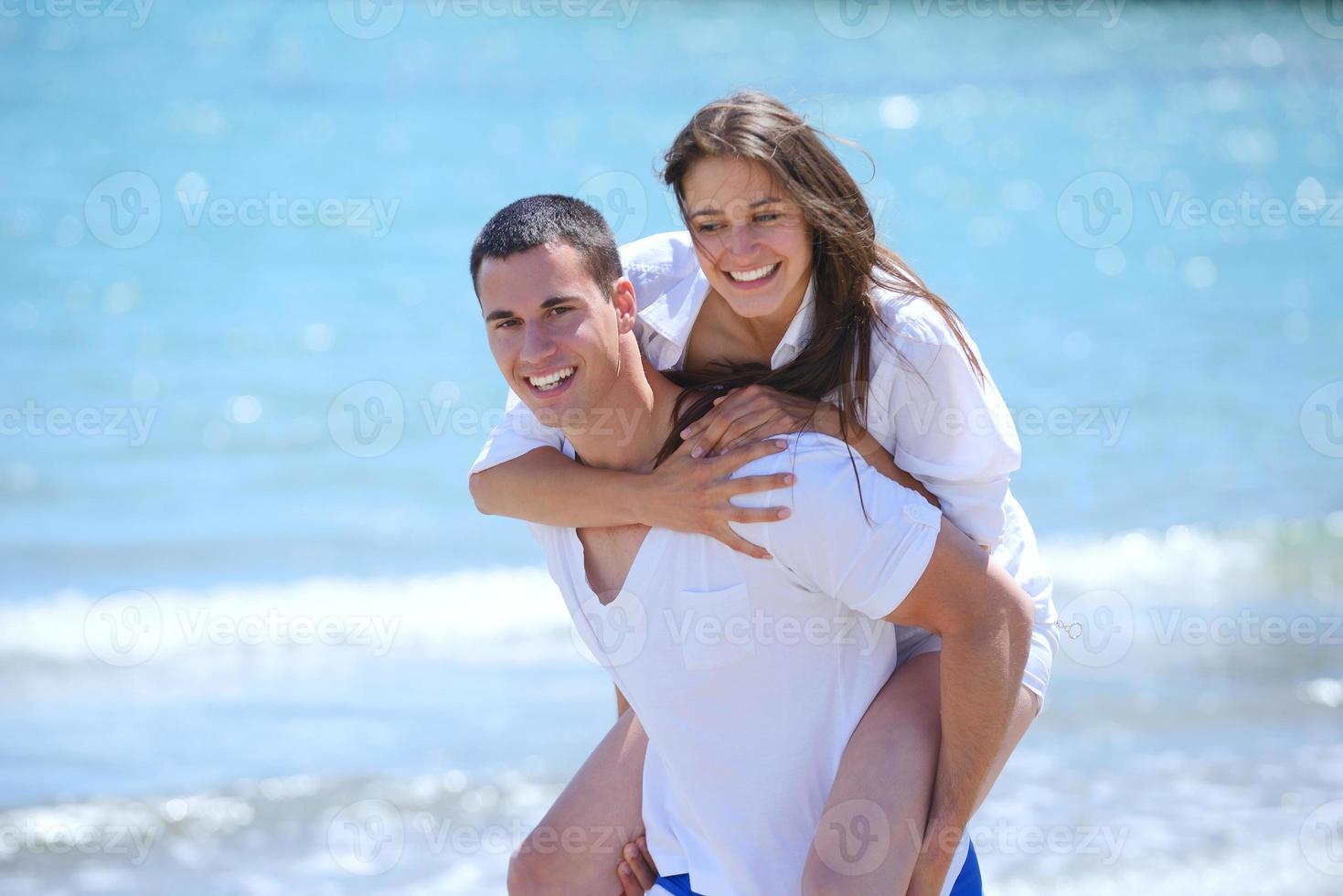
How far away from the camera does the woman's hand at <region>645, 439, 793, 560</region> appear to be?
2.88 m

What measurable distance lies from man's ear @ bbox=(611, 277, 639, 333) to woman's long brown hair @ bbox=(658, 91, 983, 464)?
217 millimetres

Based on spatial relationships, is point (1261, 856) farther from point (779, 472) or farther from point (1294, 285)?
point (1294, 285)

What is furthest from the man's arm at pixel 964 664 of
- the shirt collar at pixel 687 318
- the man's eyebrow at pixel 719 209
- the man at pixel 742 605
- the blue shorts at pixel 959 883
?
the man's eyebrow at pixel 719 209

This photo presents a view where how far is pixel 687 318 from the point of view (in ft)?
11.3

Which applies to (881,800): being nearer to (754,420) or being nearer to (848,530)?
(848,530)

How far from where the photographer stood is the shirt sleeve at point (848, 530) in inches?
111

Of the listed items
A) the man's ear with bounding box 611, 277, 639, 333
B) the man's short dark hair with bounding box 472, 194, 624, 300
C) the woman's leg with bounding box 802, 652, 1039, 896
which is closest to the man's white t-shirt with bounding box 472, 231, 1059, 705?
the woman's leg with bounding box 802, 652, 1039, 896

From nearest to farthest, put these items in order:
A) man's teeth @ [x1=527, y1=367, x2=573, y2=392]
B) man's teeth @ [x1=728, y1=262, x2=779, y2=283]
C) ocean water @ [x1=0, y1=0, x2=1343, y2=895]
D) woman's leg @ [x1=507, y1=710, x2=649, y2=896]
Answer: man's teeth @ [x1=527, y1=367, x2=573, y2=392], man's teeth @ [x1=728, y1=262, x2=779, y2=283], woman's leg @ [x1=507, y1=710, x2=649, y2=896], ocean water @ [x1=0, y1=0, x2=1343, y2=895]

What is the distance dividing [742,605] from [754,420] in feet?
1.33

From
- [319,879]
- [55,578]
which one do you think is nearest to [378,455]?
[55,578]

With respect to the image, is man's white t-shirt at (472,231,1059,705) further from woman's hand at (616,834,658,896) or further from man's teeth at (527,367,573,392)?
woman's hand at (616,834,658,896)

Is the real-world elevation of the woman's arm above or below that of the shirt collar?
below

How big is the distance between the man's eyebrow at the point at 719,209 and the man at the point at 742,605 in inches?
9.7

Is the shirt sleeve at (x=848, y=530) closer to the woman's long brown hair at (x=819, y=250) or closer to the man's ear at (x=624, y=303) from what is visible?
the woman's long brown hair at (x=819, y=250)
